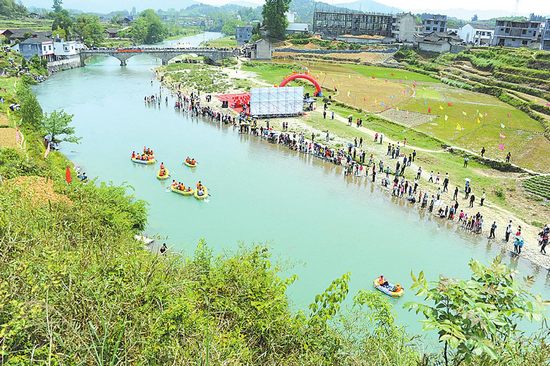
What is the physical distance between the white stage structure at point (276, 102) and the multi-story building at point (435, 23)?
81.9m

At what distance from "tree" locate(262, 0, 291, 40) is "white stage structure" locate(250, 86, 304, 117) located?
212 ft

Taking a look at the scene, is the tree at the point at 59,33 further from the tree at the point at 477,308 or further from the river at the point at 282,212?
the tree at the point at 477,308

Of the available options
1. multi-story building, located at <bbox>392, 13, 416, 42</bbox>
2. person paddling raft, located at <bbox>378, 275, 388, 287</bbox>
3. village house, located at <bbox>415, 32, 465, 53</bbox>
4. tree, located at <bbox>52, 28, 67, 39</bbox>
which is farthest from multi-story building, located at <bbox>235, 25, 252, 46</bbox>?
person paddling raft, located at <bbox>378, 275, 388, 287</bbox>

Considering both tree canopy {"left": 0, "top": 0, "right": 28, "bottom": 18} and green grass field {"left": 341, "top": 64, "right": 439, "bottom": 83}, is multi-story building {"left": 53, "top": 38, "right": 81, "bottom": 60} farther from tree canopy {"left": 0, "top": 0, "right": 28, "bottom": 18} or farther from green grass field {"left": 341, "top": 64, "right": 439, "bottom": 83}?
tree canopy {"left": 0, "top": 0, "right": 28, "bottom": 18}

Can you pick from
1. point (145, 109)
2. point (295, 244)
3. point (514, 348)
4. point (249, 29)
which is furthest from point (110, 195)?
point (249, 29)

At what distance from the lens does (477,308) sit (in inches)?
268

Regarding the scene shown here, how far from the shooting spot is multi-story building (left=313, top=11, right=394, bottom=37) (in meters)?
126

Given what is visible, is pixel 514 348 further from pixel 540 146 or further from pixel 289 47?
pixel 289 47

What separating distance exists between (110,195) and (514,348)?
17433 mm

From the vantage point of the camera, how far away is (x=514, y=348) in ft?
28.3

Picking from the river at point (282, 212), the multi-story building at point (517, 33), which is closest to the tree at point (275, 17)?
the multi-story building at point (517, 33)

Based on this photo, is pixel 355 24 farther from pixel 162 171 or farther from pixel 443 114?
pixel 162 171

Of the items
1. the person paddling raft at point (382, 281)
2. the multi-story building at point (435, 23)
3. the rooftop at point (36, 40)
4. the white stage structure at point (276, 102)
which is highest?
the multi-story building at point (435, 23)

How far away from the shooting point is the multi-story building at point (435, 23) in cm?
11619
